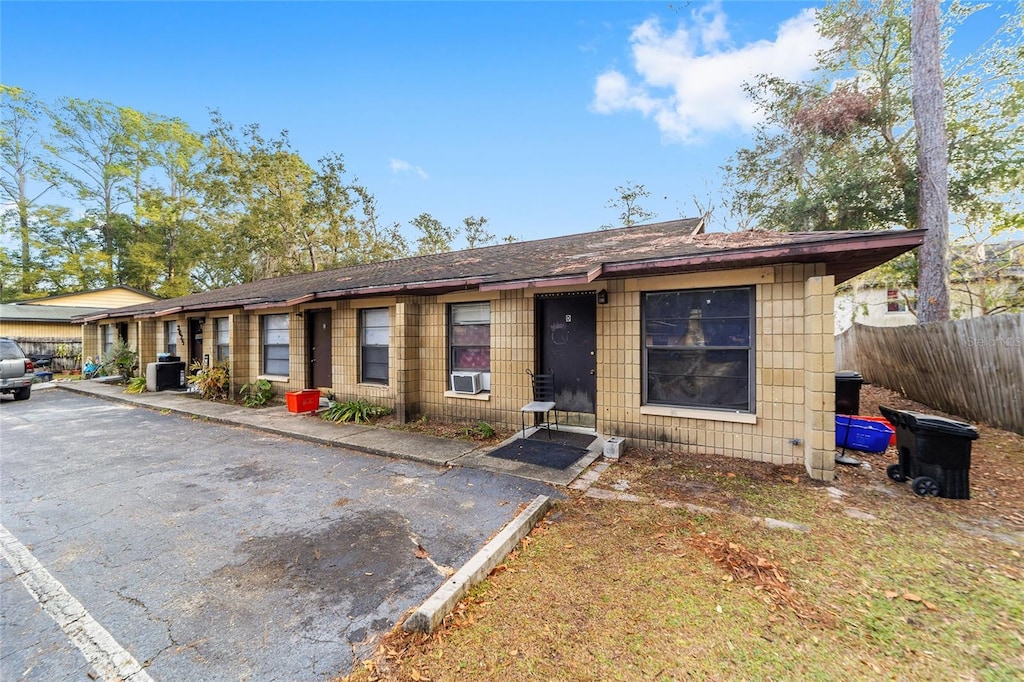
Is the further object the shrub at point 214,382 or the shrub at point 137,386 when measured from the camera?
the shrub at point 137,386

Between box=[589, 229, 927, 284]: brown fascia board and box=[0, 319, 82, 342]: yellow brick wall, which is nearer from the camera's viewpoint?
box=[589, 229, 927, 284]: brown fascia board

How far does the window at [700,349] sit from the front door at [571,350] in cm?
105

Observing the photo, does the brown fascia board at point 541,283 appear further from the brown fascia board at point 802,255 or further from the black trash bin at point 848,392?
the black trash bin at point 848,392

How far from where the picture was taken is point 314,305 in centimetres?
983

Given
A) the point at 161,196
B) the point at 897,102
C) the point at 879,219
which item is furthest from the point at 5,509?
the point at 161,196

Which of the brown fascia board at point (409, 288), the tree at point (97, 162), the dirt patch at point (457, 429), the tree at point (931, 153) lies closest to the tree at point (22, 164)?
the tree at point (97, 162)

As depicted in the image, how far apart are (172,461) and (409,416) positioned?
12.3 ft

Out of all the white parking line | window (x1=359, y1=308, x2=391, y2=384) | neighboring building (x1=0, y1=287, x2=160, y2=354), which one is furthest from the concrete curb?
neighboring building (x1=0, y1=287, x2=160, y2=354)

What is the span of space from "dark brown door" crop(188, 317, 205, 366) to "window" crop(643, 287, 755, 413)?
1485 centimetres

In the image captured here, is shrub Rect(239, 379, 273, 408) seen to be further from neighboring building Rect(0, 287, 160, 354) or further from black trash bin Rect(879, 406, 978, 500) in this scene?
neighboring building Rect(0, 287, 160, 354)

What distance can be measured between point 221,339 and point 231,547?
11.5 metres

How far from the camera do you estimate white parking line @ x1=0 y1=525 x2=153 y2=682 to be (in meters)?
2.13

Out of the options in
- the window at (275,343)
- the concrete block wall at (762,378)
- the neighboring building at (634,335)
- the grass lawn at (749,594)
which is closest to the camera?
the grass lawn at (749,594)

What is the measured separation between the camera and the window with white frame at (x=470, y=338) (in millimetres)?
7648
